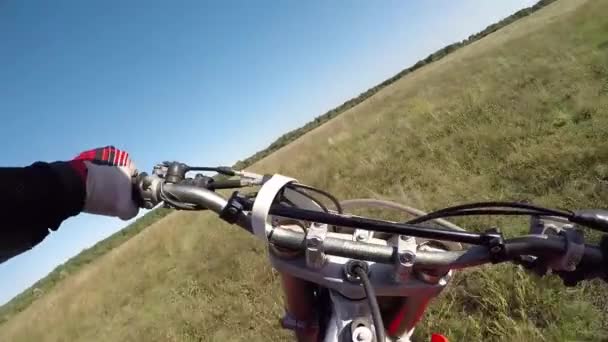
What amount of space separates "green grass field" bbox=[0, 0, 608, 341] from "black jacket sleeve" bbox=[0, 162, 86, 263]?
3747mm

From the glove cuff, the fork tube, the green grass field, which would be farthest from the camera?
the green grass field

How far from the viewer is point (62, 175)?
1.37 metres

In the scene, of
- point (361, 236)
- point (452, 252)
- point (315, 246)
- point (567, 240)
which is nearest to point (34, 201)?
point (315, 246)

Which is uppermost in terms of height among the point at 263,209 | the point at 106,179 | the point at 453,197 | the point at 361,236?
the point at 106,179

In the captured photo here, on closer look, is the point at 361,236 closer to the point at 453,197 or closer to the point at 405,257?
the point at 405,257

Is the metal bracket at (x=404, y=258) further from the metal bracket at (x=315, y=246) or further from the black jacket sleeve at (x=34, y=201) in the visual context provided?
the black jacket sleeve at (x=34, y=201)

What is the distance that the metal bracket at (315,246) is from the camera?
132 centimetres

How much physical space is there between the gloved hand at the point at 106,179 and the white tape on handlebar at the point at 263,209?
0.46 meters

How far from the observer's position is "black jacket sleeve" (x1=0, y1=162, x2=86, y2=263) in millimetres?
1285

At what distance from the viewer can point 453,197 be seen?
7254mm

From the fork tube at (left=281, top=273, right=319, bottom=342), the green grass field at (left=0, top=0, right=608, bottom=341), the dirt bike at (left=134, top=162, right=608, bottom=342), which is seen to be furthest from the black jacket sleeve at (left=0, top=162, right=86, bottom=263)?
the green grass field at (left=0, top=0, right=608, bottom=341)

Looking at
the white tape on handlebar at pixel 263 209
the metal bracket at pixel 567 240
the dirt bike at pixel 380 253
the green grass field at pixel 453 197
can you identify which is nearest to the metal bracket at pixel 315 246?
the dirt bike at pixel 380 253

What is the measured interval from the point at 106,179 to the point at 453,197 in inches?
254

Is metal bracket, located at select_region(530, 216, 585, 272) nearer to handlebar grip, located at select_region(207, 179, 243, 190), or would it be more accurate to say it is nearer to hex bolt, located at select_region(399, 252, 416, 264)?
hex bolt, located at select_region(399, 252, 416, 264)
